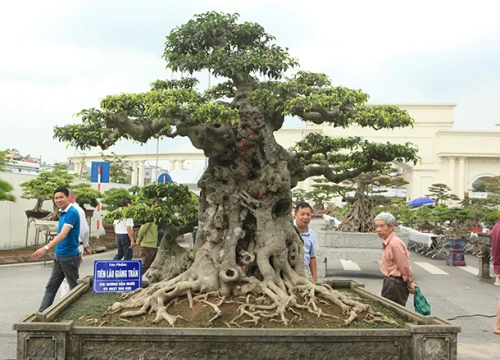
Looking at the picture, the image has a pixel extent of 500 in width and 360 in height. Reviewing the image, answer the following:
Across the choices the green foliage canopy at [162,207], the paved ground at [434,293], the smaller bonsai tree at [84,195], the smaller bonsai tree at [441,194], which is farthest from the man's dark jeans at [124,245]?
the smaller bonsai tree at [441,194]

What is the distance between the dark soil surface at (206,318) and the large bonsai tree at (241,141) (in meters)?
0.09

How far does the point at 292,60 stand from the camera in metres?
6.42

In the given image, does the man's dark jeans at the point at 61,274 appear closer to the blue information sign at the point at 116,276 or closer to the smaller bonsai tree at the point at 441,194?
the blue information sign at the point at 116,276

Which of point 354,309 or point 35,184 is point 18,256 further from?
point 354,309

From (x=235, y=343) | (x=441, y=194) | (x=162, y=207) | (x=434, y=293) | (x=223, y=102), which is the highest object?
(x=223, y=102)

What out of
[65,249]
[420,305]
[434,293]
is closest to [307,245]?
[420,305]

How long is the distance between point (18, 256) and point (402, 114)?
12308 mm

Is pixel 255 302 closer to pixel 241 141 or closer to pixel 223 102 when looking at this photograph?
pixel 241 141

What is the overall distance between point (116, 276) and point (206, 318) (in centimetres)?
192

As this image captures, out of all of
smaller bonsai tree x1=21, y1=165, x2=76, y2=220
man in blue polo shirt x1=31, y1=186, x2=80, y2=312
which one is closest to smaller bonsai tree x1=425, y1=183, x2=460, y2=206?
smaller bonsai tree x1=21, y1=165, x2=76, y2=220

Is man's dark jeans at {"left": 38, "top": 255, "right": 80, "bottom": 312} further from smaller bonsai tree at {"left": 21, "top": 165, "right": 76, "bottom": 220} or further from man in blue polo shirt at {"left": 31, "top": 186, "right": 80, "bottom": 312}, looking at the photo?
smaller bonsai tree at {"left": 21, "top": 165, "right": 76, "bottom": 220}

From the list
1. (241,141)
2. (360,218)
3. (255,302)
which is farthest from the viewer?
(360,218)

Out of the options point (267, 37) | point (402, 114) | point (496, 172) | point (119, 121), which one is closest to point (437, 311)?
point (402, 114)

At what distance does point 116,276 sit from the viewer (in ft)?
21.6
